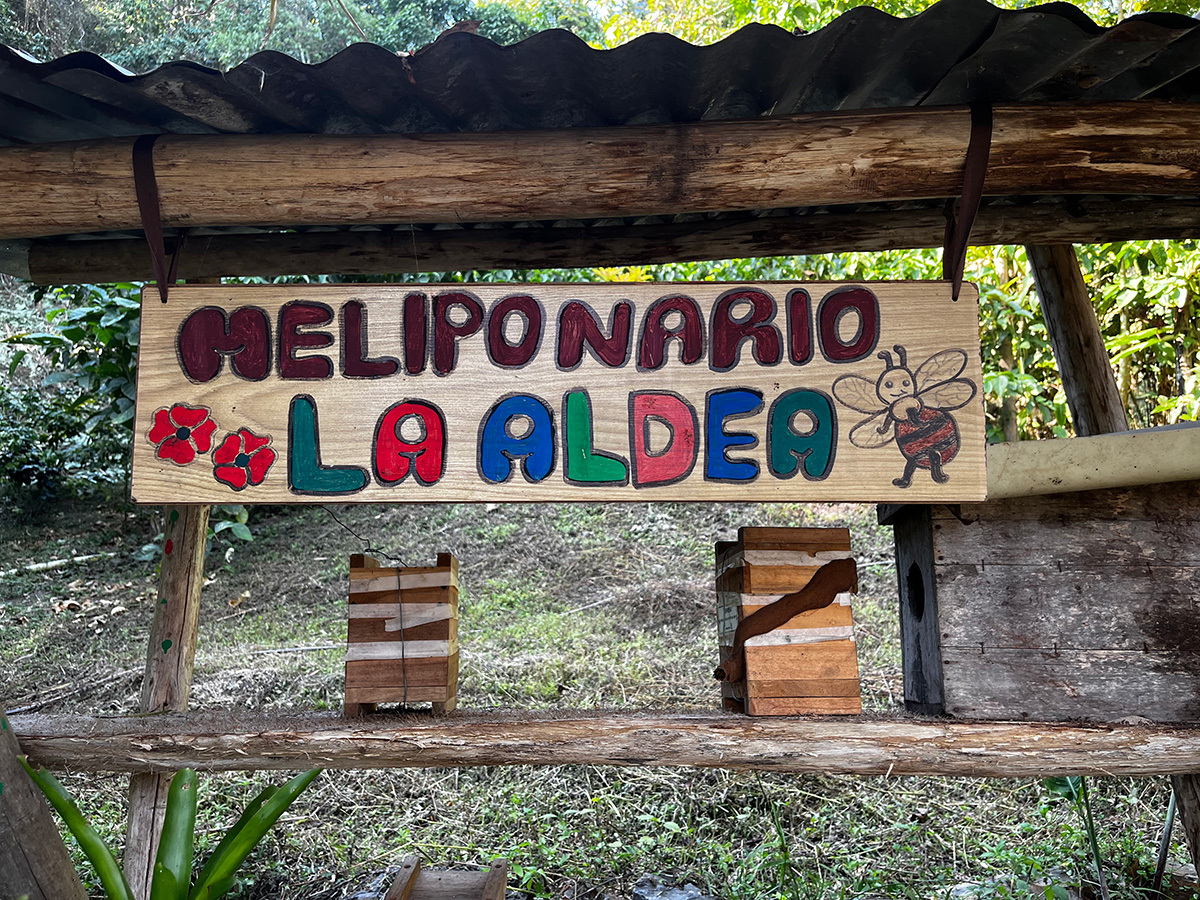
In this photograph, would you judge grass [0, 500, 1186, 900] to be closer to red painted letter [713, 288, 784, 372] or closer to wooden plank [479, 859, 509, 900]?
wooden plank [479, 859, 509, 900]

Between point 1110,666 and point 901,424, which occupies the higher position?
point 901,424

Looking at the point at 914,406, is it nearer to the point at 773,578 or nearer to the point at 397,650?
the point at 773,578

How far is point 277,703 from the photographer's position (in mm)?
4680

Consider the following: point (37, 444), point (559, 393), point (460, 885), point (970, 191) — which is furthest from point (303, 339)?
point (37, 444)

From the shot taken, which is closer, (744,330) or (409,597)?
(744,330)

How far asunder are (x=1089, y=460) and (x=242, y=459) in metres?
2.20

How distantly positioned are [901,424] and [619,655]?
132 inches

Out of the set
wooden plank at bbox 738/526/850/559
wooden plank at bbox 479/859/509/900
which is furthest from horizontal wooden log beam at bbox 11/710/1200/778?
wooden plank at bbox 479/859/509/900

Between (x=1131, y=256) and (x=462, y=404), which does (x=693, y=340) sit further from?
(x=1131, y=256)

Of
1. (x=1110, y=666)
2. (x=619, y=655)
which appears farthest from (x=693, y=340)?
(x=619, y=655)

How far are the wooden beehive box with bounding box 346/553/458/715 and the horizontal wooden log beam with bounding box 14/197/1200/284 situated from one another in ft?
3.31

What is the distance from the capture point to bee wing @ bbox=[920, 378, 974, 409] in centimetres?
211

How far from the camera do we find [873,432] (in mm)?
2105

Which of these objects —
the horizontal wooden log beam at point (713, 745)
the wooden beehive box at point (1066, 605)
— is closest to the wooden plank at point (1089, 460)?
the wooden beehive box at point (1066, 605)
